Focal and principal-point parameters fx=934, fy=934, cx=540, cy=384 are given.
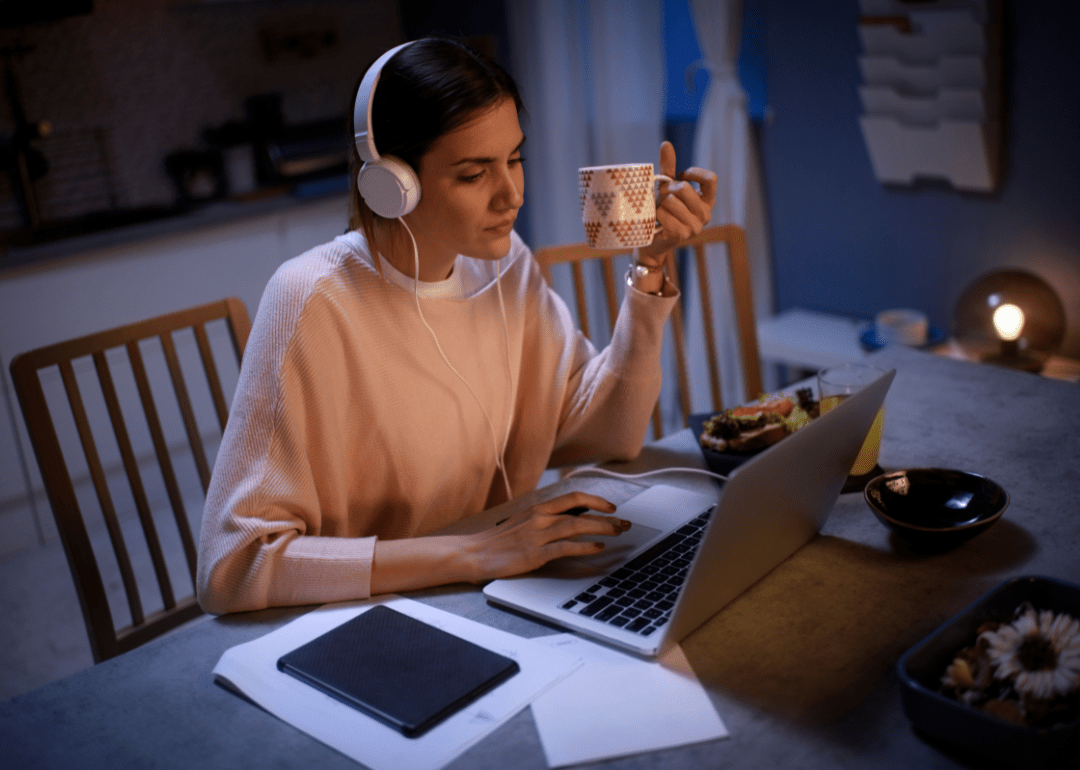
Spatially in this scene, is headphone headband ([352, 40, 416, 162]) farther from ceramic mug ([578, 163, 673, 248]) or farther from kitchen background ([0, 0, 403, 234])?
kitchen background ([0, 0, 403, 234])

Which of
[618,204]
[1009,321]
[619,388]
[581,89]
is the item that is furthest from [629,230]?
[581,89]

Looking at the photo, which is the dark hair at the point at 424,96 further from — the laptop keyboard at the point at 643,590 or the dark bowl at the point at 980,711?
the dark bowl at the point at 980,711

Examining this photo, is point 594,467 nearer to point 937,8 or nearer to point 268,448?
point 268,448

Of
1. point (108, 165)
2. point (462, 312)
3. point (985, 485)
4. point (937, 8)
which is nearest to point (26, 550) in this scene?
point (108, 165)

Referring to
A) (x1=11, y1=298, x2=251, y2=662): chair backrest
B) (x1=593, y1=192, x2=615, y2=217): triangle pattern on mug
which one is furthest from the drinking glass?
(x1=11, y1=298, x2=251, y2=662): chair backrest

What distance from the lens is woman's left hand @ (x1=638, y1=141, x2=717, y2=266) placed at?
1.24m

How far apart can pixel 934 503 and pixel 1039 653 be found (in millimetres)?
352

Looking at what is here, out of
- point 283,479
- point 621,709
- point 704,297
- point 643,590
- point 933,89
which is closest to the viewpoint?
point 621,709

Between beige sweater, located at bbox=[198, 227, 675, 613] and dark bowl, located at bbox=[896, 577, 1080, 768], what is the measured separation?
1.78 ft

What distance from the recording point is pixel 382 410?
122 cm

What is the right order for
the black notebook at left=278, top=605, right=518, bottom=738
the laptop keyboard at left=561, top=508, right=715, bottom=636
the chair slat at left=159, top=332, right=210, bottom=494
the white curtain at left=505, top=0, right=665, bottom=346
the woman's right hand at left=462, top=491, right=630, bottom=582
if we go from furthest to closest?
the white curtain at left=505, top=0, right=665, bottom=346, the chair slat at left=159, top=332, right=210, bottom=494, the woman's right hand at left=462, top=491, right=630, bottom=582, the laptop keyboard at left=561, top=508, right=715, bottom=636, the black notebook at left=278, top=605, right=518, bottom=738

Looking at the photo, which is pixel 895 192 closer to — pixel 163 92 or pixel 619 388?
pixel 619 388

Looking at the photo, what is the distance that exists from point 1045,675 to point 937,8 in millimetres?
2032

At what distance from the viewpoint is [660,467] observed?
1282 mm
